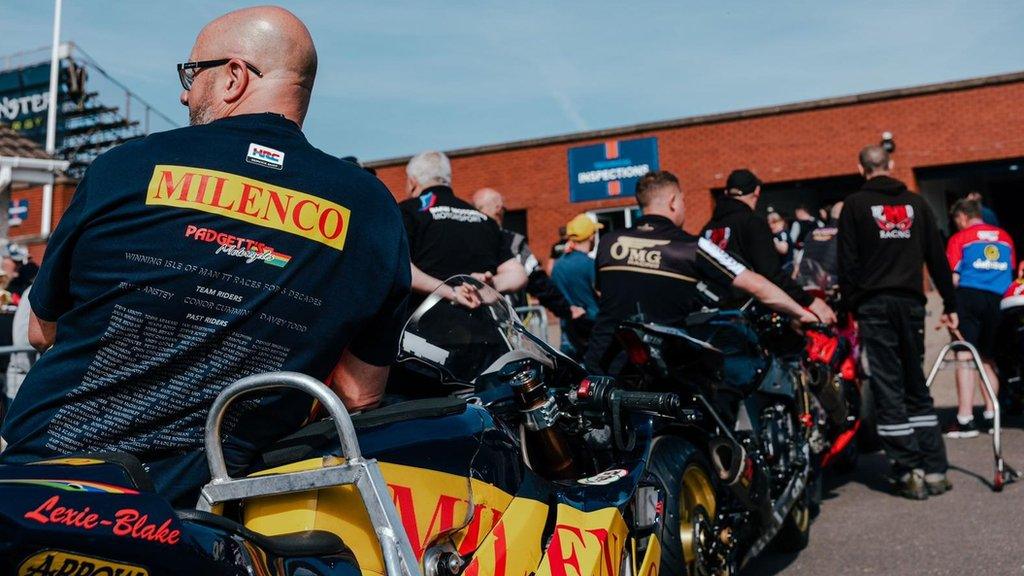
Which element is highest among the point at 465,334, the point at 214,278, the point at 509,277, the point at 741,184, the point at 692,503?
the point at 741,184

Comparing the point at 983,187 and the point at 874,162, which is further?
the point at 983,187

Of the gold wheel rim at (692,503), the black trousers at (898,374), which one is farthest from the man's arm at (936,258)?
the gold wheel rim at (692,503)

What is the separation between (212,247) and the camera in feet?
6.81

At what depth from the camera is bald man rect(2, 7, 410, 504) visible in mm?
2045

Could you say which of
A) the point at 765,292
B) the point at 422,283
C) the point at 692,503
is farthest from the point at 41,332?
the point at 765,292

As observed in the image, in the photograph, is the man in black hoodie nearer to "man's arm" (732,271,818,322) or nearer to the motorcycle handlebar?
"man's arm" (732,271,818,322)

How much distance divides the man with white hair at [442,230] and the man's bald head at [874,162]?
8.42ft

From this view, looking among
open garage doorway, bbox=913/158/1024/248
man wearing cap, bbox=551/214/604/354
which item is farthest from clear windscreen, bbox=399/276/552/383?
open garage doorway, bbox=913/158/1024/248

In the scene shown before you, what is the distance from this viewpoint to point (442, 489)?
2.20 m

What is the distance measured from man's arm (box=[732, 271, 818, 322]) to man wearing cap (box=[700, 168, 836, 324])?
379 mm

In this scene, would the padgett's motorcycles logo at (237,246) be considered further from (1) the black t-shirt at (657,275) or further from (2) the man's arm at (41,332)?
(1) the black t-shirt at (657,275)

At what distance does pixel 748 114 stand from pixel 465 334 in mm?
23223

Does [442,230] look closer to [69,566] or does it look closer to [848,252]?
[848,252]

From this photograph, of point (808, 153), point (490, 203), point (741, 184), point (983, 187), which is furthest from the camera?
point (983, 187)
